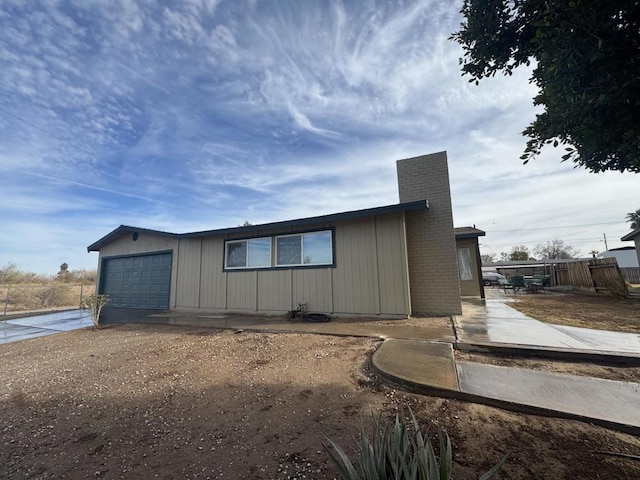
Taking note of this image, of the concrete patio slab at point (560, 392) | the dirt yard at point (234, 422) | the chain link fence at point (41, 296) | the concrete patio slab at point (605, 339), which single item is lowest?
the dirt yard at point (234, 422)

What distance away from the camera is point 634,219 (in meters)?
18.7

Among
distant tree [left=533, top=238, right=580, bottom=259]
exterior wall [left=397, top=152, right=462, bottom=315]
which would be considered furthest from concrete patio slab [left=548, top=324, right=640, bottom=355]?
distant tree [left=533, top=238, right=580, bottom=259]

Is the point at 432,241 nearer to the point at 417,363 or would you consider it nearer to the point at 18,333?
the point at 417,363

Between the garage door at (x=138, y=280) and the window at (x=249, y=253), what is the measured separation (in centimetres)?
306

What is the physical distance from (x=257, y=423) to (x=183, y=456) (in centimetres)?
61

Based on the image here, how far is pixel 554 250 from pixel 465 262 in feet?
152

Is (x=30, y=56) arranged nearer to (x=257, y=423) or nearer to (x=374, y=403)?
(x=257, y=423)

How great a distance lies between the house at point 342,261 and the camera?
684cm

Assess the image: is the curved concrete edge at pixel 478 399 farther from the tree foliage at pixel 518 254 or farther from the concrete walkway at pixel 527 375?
the tree foliage at pixel 518 254

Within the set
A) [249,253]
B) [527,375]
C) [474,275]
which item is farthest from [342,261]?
[474,275]

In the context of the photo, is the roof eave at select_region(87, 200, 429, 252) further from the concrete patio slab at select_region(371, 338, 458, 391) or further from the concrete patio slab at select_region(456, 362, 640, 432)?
the concrete patio slab at select_region(456, 362, 640, 432)

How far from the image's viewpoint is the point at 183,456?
6.74 ft

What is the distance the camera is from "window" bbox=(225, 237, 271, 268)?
8469 millimetres

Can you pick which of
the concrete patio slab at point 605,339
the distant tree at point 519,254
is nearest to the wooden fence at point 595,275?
the concrete patio slab at point 605,339
